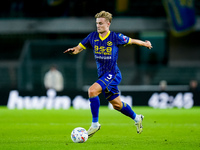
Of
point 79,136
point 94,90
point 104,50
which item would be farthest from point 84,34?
point 79,136

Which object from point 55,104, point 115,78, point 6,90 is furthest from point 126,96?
point 115,78

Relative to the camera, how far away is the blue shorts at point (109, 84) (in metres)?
7.49

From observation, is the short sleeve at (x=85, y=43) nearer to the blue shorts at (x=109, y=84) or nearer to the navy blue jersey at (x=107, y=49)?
the navy blue jersey at (x=107, y=49)

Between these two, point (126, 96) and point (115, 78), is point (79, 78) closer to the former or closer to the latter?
point (126, 96)

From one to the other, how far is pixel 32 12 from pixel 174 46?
7957 millimetres

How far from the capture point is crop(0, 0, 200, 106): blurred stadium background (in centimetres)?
1942

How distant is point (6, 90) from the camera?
16.8 metres

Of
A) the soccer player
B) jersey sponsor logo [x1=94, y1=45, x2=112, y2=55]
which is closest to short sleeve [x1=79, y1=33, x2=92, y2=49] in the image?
the soccer player

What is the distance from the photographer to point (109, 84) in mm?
7574

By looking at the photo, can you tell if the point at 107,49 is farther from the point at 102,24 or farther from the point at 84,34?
the point at 84,34

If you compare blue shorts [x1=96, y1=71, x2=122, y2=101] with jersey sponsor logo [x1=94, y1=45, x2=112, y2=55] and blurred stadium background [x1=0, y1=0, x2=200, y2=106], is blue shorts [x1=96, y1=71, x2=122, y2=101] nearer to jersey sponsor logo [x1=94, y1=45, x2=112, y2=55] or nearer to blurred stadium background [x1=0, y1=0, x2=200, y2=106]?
jersey sponsor logo [x1=94, y1=45, x2=112, y2=55]

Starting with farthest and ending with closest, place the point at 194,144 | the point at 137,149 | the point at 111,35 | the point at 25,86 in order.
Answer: the point at 25,86 → the point at 111,35 → the point at 194,144 → the point at 137,149

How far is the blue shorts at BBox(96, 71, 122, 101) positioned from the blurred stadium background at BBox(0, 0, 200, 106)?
30.7 feet

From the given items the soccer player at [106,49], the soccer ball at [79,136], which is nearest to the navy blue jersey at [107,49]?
the soccer player at [106,49]
